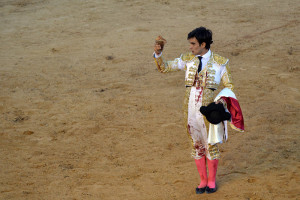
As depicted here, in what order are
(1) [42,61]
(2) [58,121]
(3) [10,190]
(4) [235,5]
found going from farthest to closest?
(4) [235,5], (1) [42,61], (2) [58,121], (3) [10,190]

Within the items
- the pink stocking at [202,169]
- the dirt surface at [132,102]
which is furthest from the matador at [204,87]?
the dirt surface at [132,102]

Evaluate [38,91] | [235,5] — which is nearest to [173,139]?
[38,91]

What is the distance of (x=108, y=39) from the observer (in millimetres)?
10828

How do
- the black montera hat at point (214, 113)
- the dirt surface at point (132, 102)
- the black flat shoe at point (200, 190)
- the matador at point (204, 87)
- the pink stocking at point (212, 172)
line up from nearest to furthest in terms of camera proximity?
the black montera hat at point (214, 113)
the matador at point (204, 87)
the pink stocking at point (212, 172)
the black flat shoe at point (200, 190)
the dirt surface at point (132, 102)

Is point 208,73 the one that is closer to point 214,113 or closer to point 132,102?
point 214,113

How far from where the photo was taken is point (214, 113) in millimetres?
4148

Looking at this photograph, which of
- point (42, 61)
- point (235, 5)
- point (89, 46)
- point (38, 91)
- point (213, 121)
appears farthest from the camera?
point (235, 5)

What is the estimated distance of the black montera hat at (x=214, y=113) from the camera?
4148 millimetres

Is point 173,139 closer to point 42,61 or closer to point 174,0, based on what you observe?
point 42,61

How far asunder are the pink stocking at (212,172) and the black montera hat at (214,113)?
2.00ft

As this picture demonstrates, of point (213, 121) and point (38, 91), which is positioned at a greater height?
point (213, 121)

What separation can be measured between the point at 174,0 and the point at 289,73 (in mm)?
6342

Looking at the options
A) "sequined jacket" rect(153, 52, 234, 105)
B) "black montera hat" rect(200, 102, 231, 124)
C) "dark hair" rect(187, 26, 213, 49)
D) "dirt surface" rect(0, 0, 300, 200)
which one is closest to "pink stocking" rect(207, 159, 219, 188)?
"dirt surface" rect(0, 0, 300, 200)

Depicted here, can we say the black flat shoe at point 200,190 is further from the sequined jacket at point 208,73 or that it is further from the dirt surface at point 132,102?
the sequined jacket at point 208,73
